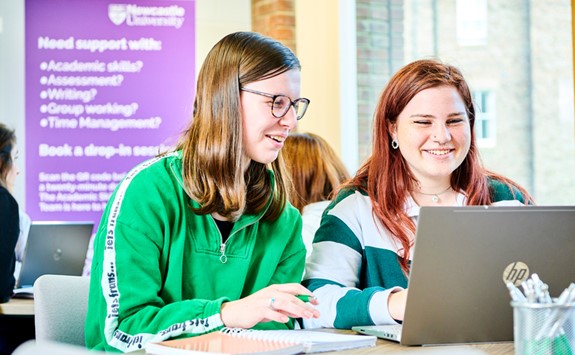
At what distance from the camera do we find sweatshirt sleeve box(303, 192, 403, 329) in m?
1.87

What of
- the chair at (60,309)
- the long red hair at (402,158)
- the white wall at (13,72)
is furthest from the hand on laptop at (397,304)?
the white wall at (13,72)

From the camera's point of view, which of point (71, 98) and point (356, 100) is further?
point (356, 100)

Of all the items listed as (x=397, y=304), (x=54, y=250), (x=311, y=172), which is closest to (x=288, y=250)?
(x=397, y=304)

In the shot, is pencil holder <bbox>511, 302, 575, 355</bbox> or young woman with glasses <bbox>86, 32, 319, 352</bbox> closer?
pencil holder <bbox>511, 302, 575, 355</bbox>

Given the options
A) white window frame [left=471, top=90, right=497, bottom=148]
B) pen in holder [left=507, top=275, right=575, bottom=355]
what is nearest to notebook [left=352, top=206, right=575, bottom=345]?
pen in holder [left=507, top=275, right=575, bottom=355]

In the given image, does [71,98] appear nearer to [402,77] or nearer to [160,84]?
[160,84]

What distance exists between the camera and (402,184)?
2297mm

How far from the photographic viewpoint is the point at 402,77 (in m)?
2.32

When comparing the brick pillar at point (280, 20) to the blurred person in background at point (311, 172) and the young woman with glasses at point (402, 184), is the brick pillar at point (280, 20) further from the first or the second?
the young woman with glasses at point (402, 184)

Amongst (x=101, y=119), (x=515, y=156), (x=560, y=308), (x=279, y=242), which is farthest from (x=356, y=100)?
(x=560, y=308)

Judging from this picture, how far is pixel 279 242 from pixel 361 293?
0.25m

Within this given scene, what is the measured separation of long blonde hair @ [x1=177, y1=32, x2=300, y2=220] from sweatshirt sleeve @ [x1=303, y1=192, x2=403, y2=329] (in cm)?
23

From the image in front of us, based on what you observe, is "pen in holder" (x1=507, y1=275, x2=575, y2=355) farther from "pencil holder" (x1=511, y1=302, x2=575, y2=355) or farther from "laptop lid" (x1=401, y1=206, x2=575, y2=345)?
"laptop lid" (x1=401, y1=206, x2=575, y2=345)

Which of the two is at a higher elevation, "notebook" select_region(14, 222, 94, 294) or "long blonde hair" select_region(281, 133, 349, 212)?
"long blonde hair" select_region(281, 133, 349, 212)
